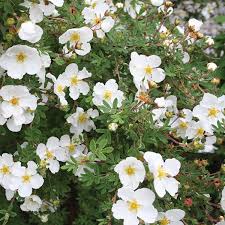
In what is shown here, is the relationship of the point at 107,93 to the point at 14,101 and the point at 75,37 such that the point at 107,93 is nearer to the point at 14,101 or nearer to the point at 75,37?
the point at 75,37

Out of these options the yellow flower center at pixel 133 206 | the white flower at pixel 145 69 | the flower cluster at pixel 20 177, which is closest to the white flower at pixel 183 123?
the white flower at pixel 145 69

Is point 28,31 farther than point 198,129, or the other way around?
point 198,129

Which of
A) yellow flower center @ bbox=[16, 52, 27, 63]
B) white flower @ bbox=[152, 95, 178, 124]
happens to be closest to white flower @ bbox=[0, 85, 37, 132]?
yellow flower center @ bbox=[16, 52, 27, 63]

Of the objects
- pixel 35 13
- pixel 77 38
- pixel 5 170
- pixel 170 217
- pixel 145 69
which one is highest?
pixel 35 13

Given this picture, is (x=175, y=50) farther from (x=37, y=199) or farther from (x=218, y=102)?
(x=37, y=199)

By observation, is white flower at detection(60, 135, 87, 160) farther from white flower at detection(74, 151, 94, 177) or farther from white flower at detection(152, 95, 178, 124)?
white flower at detection(152, 95, 178, 124)

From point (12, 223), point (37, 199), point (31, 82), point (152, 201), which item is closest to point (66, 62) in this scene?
point (31, 82)

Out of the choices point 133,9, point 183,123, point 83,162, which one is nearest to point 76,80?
point 83,162
